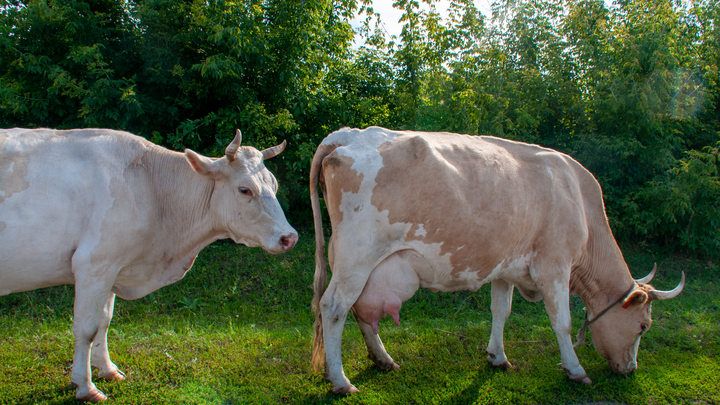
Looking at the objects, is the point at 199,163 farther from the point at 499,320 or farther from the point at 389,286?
the point at 499,320

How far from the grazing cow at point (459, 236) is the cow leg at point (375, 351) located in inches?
0.4

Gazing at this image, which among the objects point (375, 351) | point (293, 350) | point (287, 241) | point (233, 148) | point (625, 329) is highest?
Result: point (233, 148)

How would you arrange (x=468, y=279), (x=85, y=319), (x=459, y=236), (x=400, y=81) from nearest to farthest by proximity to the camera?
(x=85, y=319) < (x=459, y=236) < (x=468, y=279) < (x=400, y=81)

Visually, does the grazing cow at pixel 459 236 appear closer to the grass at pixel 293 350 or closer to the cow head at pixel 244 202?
the grass at pixel 293 350

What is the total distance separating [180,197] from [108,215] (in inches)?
22.9

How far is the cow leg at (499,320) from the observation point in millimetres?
4355

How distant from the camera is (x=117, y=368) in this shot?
3.86 metres

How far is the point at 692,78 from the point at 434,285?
7531mm

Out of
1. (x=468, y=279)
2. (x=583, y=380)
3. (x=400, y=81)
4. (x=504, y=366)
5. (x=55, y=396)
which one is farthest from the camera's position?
(x=400, y=81)

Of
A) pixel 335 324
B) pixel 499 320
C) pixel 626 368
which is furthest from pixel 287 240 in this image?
pixel 626 368

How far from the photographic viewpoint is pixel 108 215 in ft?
10.7

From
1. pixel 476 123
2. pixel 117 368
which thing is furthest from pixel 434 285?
pixel 476 123

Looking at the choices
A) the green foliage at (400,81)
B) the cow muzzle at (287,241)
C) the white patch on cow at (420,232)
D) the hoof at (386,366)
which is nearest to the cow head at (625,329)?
the hoof at (386,366)

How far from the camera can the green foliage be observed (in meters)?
6.42
